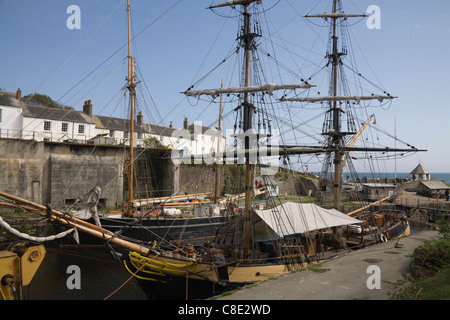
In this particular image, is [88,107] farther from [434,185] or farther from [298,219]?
→ [434,185]

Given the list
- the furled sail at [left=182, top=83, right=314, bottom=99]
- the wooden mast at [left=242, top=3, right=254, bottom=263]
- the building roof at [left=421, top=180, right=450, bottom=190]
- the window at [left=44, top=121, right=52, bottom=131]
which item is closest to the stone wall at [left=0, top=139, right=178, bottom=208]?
the window at [left=44, top=121, right=52, bottom=131]

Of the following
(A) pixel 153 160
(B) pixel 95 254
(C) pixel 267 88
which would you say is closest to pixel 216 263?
(C) pixel 267 88

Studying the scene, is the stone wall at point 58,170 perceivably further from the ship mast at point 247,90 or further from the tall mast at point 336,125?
the tall mast at point 336,125

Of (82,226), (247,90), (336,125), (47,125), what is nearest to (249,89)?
(247,90)

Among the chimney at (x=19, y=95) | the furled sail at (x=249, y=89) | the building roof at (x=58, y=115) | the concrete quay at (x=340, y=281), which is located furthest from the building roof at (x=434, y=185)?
the chimney at (x=19, y=95)

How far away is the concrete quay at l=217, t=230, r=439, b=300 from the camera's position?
885cm

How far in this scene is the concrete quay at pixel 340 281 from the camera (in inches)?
348

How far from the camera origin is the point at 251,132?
1623 centimetres

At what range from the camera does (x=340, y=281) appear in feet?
33.3

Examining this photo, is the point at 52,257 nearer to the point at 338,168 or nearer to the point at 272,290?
the point at 272,290

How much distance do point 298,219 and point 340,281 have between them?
5.70 metres

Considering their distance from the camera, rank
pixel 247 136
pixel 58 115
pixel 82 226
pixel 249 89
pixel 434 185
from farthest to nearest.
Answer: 1. pixel 434 185
2. pixel 58 115
3. pixel 249 89
4. pixel 247 136
5. pixel 82 226

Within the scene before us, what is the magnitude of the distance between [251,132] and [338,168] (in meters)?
10.7

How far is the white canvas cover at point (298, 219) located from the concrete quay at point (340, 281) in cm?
236
